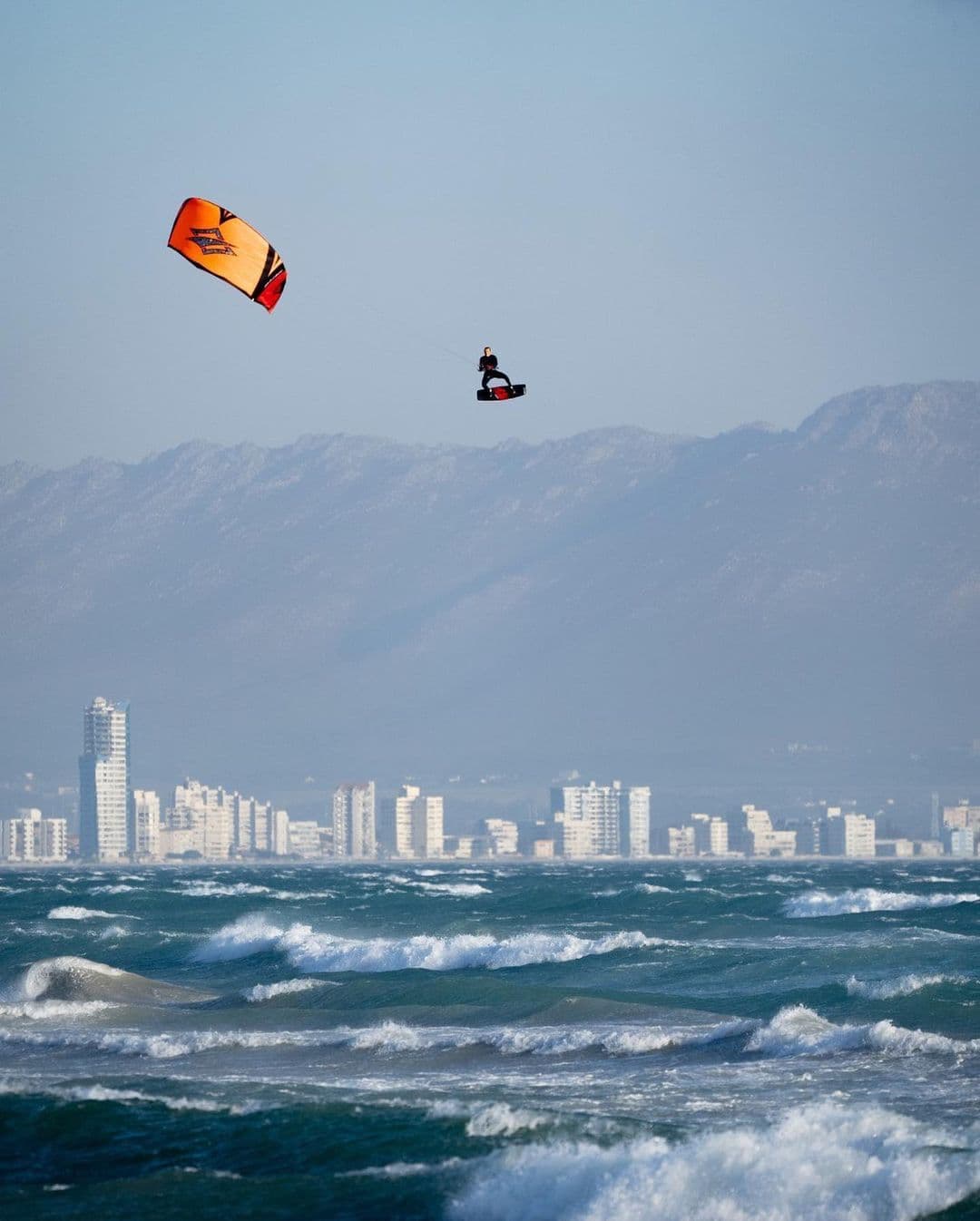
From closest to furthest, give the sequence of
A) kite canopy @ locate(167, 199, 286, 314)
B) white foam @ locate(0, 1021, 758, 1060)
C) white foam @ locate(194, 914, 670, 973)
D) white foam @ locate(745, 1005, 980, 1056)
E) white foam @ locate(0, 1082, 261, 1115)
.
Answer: white foam @ locate(0, 1082, 261, 1115), white foam @ locate(745, 1005, 980, 1056), white foam @ locate(0, 1021, 758, 1060), kite canopy @ locate(167, 199, 286, 314), white foam @ locate(194, 914, 670, 973)

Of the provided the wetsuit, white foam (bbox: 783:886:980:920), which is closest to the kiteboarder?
the wetsuit

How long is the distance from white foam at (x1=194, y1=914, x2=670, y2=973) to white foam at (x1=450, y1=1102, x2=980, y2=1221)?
2572cm

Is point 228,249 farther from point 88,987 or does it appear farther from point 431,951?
point 431,951

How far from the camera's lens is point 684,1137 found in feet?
58.3

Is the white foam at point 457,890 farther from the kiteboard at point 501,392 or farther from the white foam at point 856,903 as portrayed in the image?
the kiteboard at point 501,392

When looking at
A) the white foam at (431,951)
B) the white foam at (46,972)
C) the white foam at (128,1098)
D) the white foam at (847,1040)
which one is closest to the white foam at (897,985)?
the white foam at (847,1040)

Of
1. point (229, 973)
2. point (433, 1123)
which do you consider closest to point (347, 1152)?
point (433, 1123)

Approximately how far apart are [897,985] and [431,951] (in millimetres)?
15910

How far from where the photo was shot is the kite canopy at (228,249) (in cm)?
2864

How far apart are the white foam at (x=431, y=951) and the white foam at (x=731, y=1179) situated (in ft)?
84.4

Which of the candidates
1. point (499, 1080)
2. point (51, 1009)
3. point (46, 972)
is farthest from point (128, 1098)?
point (46, 972)

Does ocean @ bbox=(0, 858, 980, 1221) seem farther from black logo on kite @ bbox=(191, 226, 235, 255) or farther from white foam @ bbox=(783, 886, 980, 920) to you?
white foam @ bbox=(783, 886, 980, 920)

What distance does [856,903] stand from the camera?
230ft

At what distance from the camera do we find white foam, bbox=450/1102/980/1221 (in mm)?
15711
